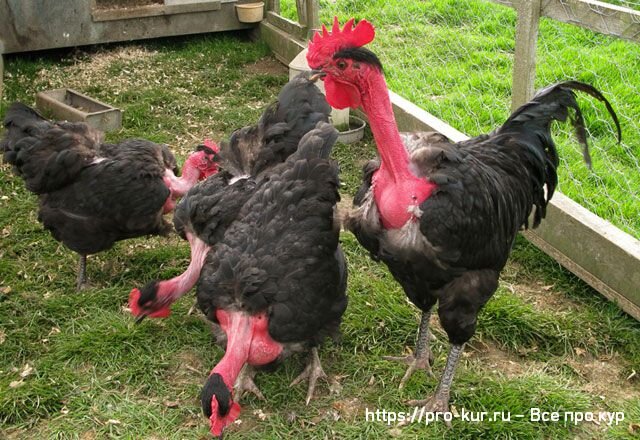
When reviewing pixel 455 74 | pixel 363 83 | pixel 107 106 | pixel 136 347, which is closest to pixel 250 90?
pixel 107 106

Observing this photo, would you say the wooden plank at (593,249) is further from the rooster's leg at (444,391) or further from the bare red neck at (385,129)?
the bare red neck at (385,129)

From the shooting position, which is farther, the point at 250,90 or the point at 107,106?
the point at 250,90

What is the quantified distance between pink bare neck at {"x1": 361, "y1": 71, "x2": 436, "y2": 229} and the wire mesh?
182 centimetres

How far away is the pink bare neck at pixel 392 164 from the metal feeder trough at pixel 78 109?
4151 millimetres

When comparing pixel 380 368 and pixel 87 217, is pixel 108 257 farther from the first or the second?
pixel 380 368

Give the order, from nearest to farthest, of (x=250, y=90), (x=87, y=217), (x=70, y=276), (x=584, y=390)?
(x=584, y=390)
(x=87, y=217)
(x=70, y=276)
(x=250, y=90)

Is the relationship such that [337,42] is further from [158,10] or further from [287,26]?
[158,10]

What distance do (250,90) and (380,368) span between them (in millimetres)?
4707

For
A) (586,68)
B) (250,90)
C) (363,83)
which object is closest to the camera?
(363,83)

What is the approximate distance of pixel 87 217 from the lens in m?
4.32

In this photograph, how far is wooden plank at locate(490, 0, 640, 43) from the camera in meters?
3.66

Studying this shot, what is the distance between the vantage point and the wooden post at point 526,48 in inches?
173

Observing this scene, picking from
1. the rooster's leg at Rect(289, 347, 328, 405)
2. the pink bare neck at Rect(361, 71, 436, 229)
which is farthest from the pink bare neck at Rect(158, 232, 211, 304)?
the pink bare neck at Rect(361, 71, 436, 229)

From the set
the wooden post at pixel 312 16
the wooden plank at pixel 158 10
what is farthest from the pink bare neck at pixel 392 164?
the wooden plank at pixel 158 10
